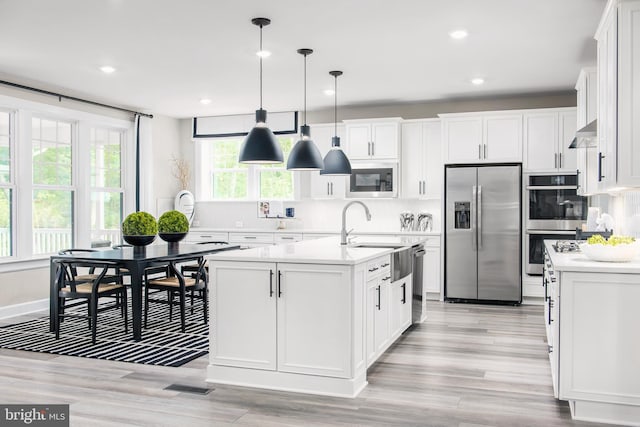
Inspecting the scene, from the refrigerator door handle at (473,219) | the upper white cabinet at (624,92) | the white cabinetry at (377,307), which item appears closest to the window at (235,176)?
the refrigerator door handle at (473,219)

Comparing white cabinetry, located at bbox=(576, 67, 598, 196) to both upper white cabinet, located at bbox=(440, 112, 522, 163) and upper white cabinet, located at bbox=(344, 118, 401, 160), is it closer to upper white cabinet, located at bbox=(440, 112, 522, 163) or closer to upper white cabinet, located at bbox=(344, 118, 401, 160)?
upper white cabinet, located at bbox=(440, 112, 522, 163)

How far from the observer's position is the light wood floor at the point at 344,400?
319 cm

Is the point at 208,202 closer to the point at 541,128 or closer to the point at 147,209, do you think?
the point at 147,209

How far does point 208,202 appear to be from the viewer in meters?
8.89

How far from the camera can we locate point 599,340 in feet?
10.4

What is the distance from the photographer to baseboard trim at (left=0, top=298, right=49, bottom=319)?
6.13m

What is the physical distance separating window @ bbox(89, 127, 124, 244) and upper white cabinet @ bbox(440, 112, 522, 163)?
4.36 metres

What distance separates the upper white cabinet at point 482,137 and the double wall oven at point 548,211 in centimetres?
44

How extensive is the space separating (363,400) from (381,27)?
8.99 feet

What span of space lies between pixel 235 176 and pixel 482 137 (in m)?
3.70

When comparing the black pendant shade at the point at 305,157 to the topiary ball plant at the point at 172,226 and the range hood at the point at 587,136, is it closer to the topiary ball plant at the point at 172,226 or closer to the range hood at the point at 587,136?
→ the topiary ball plant at the point at 172,226

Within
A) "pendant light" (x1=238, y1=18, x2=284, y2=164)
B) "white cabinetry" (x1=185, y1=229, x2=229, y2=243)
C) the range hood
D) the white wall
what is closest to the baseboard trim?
"white cabinetry" (x1=185, y1=229, x2=229, y2=243)

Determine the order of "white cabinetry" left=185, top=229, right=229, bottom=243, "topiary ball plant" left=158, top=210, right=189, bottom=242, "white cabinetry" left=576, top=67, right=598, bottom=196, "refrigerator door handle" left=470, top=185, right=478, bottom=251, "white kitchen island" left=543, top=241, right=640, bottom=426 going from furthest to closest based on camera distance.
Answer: "white cabinetry" left=185, top=229, right=229, bottom=243 < "refrigerator door handle" left=470, top=185, right=478, bottom=251 < "topiary ball plant" left=158, top=210, right=189, bottom=242 < "white cabinetry" left=576, top=67, right=598, bottom=196 < "white kitchen island" left=543, top=241, right=640, bottom=426

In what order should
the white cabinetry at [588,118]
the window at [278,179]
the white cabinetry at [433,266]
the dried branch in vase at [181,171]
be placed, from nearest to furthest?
the white cabinetry at [588,118], the white cabinetry at [433,266], the window at [278,179], the dried branch in vase at [181,171]
